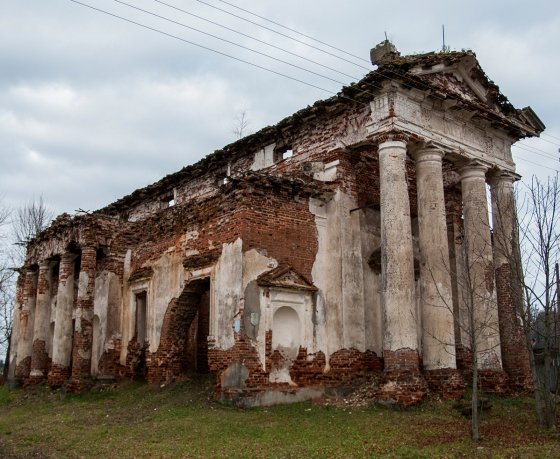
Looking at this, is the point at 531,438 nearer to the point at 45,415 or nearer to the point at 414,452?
the point at 414,452

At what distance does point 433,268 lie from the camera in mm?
15367

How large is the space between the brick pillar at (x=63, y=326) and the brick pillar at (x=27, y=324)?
12.6ft

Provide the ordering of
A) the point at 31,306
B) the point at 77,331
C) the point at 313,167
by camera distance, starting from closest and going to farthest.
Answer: the point at 313,167 → the point at 77,331 → the point at 31,306

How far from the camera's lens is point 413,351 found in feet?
46.2

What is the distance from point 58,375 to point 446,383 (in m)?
12.3

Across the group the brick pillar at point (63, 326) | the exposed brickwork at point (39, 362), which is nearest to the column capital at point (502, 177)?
the brick pillar at point (63, 326)

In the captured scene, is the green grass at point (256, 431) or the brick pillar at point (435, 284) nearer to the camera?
the green grass at point (256, 431)

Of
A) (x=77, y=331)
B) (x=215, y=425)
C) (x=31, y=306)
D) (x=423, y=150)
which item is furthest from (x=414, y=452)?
(x=31, y=306)

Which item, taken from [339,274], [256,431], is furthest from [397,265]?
[256,431]

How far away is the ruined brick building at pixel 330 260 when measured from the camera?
14.6 metres

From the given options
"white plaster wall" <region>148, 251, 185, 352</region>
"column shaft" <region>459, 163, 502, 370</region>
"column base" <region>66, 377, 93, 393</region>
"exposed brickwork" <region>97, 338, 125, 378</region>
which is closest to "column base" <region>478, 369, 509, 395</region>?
"column shaft" <region>459, 163, 502, 370</region>

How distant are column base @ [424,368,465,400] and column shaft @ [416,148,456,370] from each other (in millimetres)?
166

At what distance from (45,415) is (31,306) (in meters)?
9.23

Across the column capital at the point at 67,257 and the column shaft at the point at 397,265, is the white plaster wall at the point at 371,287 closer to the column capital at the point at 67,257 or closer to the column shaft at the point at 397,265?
the column shaft at the point at 397,265
